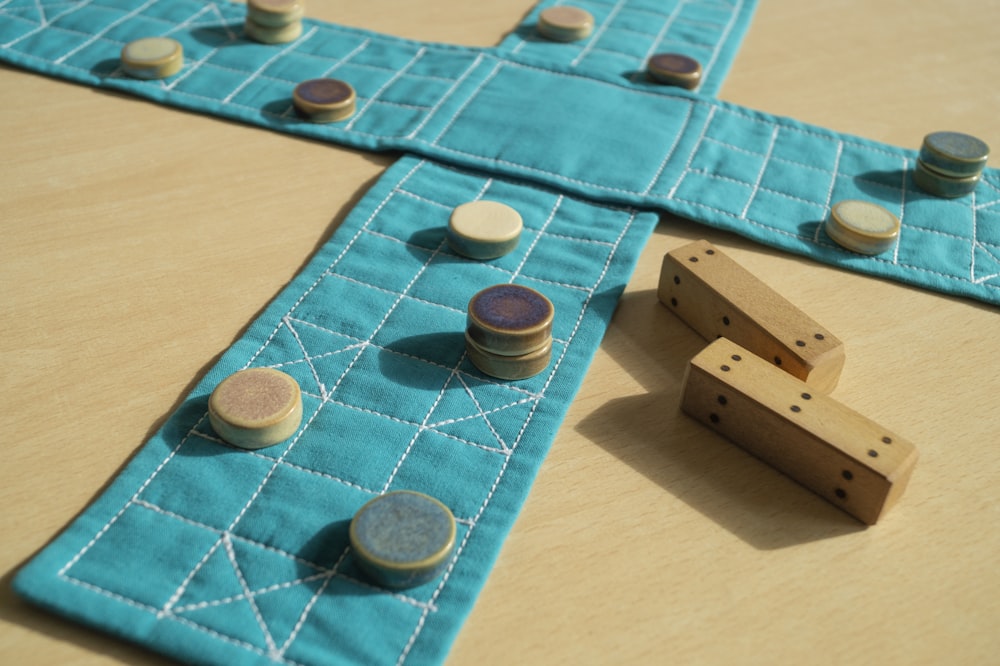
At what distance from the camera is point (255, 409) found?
0.85 meters

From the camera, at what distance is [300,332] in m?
0.98

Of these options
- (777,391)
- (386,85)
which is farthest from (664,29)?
(777,391)

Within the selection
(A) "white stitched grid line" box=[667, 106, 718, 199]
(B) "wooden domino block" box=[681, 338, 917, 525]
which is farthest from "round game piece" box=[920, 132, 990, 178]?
(B) "wooden domino block" box=[681, 338, 917, 525]

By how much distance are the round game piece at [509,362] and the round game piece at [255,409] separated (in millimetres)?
171

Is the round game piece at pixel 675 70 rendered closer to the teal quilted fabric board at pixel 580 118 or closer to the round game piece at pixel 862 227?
the teal quilted fabric board at pixel 580 118

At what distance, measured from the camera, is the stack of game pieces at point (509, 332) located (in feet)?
3.00

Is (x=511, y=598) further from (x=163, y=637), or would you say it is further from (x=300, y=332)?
(x=300, y=332)

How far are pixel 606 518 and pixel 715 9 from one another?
43.5 inches

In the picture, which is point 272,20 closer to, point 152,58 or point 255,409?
point 152,58

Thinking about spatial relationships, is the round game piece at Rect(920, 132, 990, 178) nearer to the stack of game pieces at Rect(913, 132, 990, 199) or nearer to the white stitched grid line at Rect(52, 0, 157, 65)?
the stack of game pieces at Rect(913, 132, 990, 199)

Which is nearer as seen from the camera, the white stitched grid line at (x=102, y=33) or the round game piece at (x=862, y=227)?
the round game piece at (x=862, y=227)

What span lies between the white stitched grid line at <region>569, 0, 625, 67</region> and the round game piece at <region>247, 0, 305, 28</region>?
1.38 feet

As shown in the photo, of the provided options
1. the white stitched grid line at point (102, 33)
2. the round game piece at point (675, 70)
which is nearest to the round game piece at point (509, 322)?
the round game piece at point (675, 70)

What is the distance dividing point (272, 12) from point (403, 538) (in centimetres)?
95
